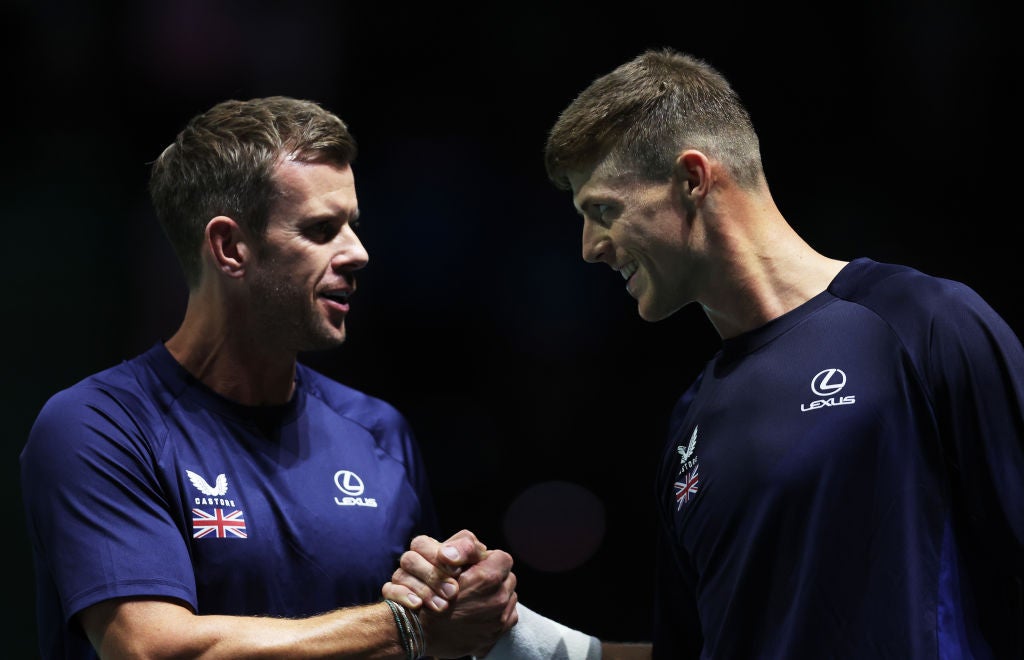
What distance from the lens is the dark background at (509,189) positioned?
4.66m

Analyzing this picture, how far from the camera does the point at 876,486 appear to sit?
2143 millimetres

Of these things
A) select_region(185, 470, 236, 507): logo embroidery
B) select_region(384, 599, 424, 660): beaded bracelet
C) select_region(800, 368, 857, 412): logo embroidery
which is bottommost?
select_region(384, 599, 424, 660): beaded bracelet

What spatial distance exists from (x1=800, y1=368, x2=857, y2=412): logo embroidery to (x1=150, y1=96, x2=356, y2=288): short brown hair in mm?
1346

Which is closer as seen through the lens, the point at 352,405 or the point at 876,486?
the point at 876,486

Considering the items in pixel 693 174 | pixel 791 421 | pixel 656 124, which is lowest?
pixel 791 421

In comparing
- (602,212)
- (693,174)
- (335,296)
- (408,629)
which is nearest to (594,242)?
(602,212)

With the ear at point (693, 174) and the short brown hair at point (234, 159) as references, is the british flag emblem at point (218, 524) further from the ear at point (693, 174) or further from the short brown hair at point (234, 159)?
the ear at point (693, 174)

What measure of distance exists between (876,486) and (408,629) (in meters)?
1.08

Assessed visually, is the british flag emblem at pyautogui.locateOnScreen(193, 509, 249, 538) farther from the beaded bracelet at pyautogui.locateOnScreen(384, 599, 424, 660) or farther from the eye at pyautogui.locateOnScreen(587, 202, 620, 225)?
the eye at pyautogui.locateOnScreen(587, 202, 620, 225)

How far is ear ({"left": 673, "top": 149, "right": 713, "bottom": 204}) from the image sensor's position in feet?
8.13

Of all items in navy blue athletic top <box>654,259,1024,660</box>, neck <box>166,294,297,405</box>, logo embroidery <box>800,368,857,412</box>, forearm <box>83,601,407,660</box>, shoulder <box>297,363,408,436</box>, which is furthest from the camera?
shoulder <box>297,363,408,436</box>

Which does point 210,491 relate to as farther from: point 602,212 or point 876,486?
point 876,486

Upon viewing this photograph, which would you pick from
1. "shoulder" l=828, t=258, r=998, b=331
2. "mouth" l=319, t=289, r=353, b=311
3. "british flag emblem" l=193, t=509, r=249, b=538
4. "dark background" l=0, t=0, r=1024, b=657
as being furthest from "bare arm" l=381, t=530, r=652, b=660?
"dark background" l=0, t=0, r=1024, b=657

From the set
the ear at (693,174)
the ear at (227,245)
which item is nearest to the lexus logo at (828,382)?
the ear at (693,174)
